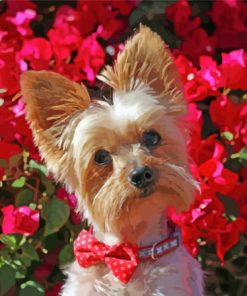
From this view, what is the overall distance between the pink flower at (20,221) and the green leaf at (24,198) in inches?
4.9

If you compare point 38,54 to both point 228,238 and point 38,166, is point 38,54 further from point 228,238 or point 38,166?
point 228,238

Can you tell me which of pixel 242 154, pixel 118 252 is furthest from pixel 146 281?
pixel 242 154

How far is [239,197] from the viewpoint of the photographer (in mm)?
3166

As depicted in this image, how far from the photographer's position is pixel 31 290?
3156 millimetres

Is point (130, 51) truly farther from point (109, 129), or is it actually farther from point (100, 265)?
Answer: point (100, 265)

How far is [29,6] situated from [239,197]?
135cm

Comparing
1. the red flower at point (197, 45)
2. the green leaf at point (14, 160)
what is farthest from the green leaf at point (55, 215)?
the red flower at point (197, 45)

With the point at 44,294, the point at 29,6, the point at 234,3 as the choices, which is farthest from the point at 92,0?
the point at 44,294

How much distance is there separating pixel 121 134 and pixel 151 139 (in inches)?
4.4

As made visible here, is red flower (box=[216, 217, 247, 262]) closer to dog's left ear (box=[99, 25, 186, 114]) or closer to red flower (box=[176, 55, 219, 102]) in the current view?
red flower (box=[176, 55, 219, 102])

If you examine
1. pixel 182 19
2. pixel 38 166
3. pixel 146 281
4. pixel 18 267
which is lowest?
pixel 18 267

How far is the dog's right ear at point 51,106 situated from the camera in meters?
2.47

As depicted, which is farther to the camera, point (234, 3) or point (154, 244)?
point (234, 3)

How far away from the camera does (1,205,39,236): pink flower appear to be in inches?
117
